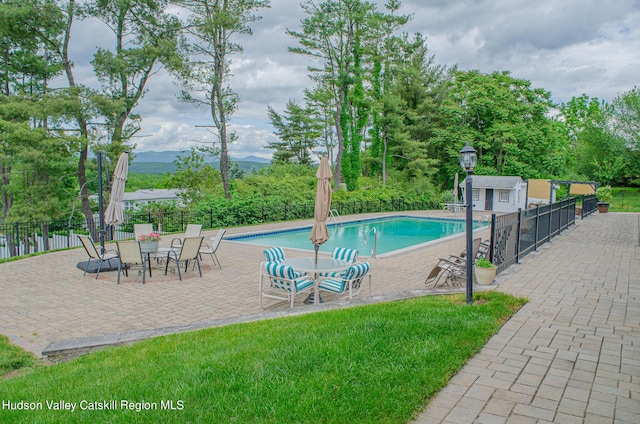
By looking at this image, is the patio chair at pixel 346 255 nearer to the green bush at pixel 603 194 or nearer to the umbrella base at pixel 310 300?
the umbrella base at pixel 310 300

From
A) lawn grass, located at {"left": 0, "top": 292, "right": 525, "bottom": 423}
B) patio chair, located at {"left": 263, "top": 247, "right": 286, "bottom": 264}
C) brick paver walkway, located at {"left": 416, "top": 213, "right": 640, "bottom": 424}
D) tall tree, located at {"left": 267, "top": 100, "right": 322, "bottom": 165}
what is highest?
tall tree, located at {"left": 267, "top": 100, "right": 322, "bottom": 165}

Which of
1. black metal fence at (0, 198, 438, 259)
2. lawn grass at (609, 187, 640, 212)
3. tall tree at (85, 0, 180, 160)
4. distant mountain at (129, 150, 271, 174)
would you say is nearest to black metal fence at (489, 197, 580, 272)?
black metal fence at (0, 198, 438, 259)

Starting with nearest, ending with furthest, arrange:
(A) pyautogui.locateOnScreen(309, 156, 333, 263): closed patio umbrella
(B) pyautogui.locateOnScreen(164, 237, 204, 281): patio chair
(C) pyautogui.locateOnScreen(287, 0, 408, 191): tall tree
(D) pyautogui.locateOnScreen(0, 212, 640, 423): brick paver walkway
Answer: (D) pyautogui.locateOnScreen(0, 212, 640, 423): brick paver walkway < (A) pyautogui.locateOnScreen(309, 156, 333, 263): closed patio umbrella < (B) pyautogui.locateOnScreen(164, 237, 204, 281): patio chair < (C) pyautogui.locateOnScreen(287, 0, 408, 191): tall tree

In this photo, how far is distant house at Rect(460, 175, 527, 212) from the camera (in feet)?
94.1

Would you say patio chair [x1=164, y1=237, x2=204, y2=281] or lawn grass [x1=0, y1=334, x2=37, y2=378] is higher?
patio chair [x1=164, y1=237, x2=204, y2=281]

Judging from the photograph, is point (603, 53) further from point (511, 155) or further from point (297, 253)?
point (511, 155)

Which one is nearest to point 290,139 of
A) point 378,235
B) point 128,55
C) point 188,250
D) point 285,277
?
point 128,55

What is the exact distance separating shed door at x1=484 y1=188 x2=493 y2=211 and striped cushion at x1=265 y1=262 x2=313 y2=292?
26.3 metres

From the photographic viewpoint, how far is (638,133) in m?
35.2

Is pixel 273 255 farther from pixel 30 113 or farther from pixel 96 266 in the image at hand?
pixel 30 113

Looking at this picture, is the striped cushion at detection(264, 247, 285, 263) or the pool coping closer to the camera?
the striped cushion at detection(264, 247, 285, 263)

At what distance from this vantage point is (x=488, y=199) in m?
29.8

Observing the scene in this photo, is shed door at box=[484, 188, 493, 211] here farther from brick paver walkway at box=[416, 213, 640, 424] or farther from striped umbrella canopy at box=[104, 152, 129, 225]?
striped umbrella canopy at box=[104, 152, 129, 225]

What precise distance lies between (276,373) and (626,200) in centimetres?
4195
